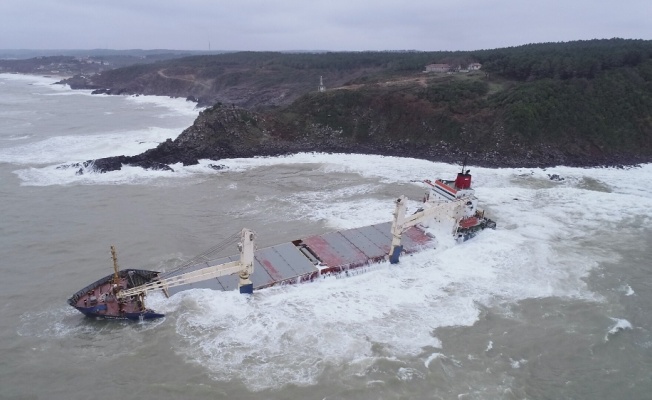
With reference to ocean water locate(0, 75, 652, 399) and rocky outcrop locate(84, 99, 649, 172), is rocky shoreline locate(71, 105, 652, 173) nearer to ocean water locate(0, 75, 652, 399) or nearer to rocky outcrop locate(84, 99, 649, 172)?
rocky outcrop locate(84, 99, 649, 172)

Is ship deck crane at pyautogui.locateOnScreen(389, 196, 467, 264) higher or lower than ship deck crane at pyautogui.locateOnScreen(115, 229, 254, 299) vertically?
higher

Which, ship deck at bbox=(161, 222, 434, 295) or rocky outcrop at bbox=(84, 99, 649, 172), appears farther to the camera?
rocky outcrop at bbox=(84, 99, 649, 172)

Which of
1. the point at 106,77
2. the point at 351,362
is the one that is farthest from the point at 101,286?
the point at 106,77

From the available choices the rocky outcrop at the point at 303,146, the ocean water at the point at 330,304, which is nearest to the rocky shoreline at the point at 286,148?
the rocky outcrop at the point at 303,146

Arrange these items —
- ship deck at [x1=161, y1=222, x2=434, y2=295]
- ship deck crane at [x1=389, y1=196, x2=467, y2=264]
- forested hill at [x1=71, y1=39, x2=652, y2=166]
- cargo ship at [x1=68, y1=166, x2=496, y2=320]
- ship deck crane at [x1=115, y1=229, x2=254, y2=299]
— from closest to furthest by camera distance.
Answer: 1. ship deck crane at [x1=115, y1=229, x2=254, y2=299]
2. cargo ship at [x1=68, y1=166, x2=496, y2=320]
3. ship deck at [x1=161, y1=222, x2=434, y2=295]
4. ship deck crane at [x1=389, y1=196, x2=467, y2=264]
5. forested hill at [x1=71, y1=39, x2=652, y2=166]

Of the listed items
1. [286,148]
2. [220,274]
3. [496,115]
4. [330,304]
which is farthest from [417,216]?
[496,115]

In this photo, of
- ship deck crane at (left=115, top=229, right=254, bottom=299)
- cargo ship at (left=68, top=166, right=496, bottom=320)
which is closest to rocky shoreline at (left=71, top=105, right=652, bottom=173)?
cargo ship at (left=68, top=166, right=496, bottom=320)

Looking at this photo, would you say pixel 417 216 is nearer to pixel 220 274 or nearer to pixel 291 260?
pixel 291 260
